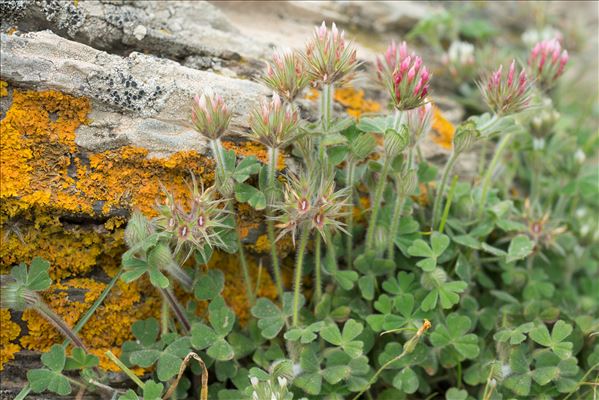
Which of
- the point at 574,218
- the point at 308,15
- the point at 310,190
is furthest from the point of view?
the point at 308,15

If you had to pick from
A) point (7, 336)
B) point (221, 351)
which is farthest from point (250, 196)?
point (7, 336)

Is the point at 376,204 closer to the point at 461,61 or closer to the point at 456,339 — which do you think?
the point at 456,339

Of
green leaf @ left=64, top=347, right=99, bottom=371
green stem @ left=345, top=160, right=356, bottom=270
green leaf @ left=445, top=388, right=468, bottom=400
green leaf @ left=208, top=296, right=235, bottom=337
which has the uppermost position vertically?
green stem @ left=345, top=160, right=356, bottom=270

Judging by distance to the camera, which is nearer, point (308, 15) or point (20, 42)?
point (20, 42)

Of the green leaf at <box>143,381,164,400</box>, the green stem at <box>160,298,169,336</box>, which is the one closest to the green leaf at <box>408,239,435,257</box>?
the green stem at <box>160,298,169,336</box>

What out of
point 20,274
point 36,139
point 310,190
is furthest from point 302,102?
point 20,274

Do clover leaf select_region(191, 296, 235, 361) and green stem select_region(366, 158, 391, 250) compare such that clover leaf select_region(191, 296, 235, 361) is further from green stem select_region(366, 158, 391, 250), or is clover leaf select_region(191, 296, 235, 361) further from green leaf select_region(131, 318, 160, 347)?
green stem select_region(366, 158, 391, 250)

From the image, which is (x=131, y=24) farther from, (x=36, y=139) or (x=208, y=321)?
(x=208, y=321)
